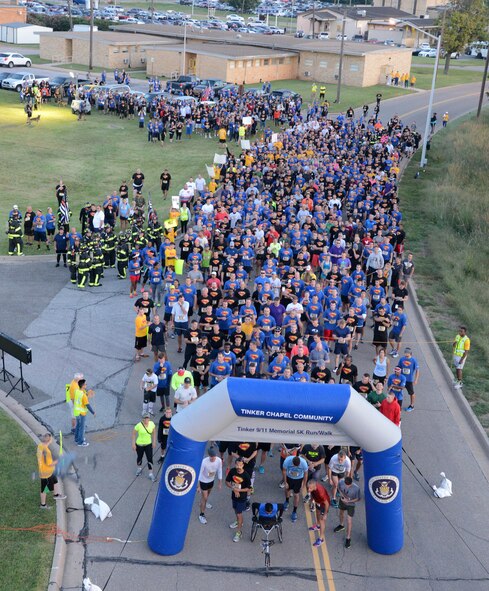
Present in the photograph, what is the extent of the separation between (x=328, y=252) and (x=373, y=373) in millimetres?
5522

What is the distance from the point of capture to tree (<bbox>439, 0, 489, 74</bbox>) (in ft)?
245

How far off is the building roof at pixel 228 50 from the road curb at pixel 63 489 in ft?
157

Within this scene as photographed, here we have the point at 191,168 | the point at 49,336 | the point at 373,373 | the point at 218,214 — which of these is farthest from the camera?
the point at 191,168

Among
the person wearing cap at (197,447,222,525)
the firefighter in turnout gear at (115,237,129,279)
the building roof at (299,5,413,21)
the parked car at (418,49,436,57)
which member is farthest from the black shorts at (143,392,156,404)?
the building roof at (299,5,413,21)

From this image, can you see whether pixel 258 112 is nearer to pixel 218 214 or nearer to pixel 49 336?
pixel 218 214

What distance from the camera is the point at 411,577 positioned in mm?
11742

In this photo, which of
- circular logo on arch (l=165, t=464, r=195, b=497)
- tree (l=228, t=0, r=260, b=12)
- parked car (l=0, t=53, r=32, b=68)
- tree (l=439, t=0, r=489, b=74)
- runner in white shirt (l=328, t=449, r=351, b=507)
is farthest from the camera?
tree (l=228, t=0, r=260, b=12)

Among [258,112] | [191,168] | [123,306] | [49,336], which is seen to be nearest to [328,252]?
[123,306]

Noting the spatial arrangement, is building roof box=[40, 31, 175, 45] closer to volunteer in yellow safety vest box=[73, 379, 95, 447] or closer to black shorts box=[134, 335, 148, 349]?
black shorts box=[134, 335, 148, 349]

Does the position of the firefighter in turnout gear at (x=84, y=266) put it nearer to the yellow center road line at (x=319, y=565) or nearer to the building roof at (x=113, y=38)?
the yellow center road line at (x=319, y=565)

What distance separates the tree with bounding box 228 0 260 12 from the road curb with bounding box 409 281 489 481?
403ft

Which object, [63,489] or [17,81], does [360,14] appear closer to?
[17,81]

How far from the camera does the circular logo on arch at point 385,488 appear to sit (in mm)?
12094

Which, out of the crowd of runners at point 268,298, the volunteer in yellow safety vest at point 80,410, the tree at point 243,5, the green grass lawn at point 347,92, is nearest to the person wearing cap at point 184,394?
the crowd of runners at point 268,298
